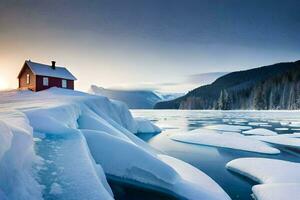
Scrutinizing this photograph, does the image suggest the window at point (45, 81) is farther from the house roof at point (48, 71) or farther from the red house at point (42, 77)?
the house roof at point (48, 71)

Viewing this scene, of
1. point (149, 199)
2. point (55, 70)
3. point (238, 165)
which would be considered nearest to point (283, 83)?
point (55, 70)

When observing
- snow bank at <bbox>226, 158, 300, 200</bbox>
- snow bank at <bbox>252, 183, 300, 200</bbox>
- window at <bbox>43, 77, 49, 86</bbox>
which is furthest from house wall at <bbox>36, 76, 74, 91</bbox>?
snow bank at <bbox>252, 183, 300, 200</bbox>

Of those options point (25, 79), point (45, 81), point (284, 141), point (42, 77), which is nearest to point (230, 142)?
point (284, 141)

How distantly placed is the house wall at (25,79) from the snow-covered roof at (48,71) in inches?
29.3

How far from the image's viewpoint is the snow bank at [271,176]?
7877mm

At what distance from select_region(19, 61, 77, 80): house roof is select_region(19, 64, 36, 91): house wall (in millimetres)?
745

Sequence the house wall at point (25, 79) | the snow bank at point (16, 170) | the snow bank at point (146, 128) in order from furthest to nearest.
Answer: the house wall at point (25, 79), the snow bank at point (146, 128), the snow bank at point (16, 170)

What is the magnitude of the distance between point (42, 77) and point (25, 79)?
→ 344 centimetres

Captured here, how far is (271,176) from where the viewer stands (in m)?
9.94

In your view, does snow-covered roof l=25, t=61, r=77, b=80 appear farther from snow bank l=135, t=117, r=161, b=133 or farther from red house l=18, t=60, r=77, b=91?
snow bank l=135, t=117, r=161, b=133

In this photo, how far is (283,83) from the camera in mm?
96688

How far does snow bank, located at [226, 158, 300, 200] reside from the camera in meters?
7.88

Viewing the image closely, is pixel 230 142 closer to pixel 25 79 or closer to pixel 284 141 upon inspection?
pixel 284 141

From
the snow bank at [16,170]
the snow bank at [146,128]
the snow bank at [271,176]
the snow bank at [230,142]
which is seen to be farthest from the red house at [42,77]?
the snow bank at [16,170]
